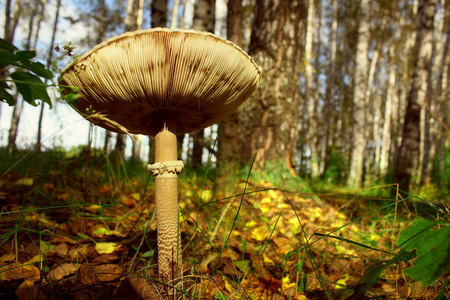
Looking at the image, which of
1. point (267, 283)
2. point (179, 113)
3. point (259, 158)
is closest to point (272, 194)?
point (259, 158)

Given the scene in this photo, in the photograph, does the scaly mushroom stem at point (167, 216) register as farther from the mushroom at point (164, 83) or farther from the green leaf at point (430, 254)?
the green leaf at point (430, 254)

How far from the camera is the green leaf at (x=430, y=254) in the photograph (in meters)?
0.74

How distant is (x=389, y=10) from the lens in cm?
1559

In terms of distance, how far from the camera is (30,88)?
47.4 inches

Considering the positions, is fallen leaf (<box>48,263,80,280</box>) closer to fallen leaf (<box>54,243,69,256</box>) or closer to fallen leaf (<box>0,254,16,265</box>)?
fallen leaf (<box>54,243,69,256</box>)

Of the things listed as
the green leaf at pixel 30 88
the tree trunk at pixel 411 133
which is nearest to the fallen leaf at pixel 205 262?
the green leaf at pixel 30 88

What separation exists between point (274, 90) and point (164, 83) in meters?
2.21

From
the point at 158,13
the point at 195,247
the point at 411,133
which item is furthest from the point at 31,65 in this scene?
the point at 411,133

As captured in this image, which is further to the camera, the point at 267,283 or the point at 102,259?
the point at 102,259

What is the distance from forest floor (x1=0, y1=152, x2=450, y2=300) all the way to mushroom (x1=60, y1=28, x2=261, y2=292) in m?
0.18

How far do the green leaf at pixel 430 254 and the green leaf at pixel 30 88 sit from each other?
1543mm

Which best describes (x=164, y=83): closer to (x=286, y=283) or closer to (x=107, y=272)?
(x=107, y=272)

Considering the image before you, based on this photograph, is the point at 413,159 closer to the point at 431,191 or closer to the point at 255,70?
the point at 431,191

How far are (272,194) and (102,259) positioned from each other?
190 centimetres
